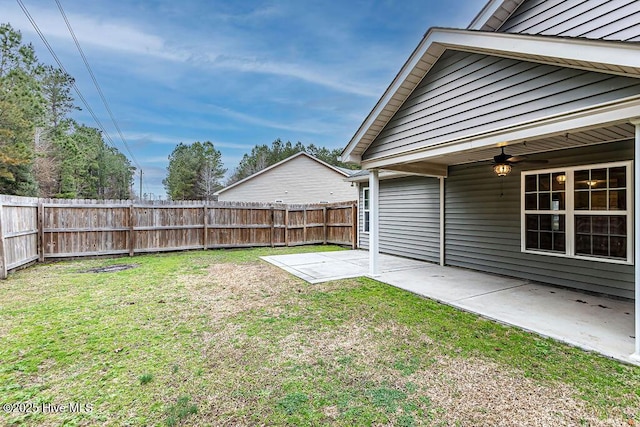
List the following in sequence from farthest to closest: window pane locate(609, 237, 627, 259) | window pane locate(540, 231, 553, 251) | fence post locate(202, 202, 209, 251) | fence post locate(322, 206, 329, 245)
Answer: fence post locate(322, 206, 329, 245), fence post locate(202, 202, 209, 251), window pane locate(540, 231, 553, 251), window pane locate(609, 237, 627, 259)

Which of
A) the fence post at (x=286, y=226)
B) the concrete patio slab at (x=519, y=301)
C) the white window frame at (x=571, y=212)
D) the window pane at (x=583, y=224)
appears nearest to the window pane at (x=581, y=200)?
the white window frame at (x=571, y=212)

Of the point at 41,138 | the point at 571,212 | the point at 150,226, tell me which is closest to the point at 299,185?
the point at 150,226

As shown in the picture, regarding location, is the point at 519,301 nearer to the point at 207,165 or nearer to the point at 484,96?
the point at 484,96

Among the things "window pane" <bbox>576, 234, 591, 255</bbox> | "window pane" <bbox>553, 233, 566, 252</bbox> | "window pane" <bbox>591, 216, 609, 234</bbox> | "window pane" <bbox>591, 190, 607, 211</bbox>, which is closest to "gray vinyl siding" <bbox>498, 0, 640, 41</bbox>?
"window pane" <bbox>591, 190, 607, 211</bbox>

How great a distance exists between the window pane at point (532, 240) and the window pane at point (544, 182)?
0.91m

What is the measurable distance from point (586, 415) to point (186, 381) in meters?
3.18

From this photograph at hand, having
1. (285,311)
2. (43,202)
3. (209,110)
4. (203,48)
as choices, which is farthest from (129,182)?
(285,311)

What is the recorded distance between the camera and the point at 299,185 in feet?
69.9

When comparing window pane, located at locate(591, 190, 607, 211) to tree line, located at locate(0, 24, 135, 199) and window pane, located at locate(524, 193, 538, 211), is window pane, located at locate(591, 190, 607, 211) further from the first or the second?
tree line, located at locate(0, 24, 135, 199)

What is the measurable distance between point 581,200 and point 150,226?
11371 millimetres

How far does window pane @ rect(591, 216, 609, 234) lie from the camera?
197 inches

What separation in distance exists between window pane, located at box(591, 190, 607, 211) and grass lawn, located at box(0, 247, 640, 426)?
3218 mm

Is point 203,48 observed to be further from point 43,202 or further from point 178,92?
point 43,202

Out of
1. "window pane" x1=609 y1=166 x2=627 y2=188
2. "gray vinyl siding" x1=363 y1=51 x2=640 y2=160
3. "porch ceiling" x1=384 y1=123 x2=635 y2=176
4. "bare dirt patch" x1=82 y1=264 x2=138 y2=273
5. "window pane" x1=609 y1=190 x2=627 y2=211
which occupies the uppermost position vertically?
"gray vinyl siding" x1=363 y1=51 x2=640 y2=160
